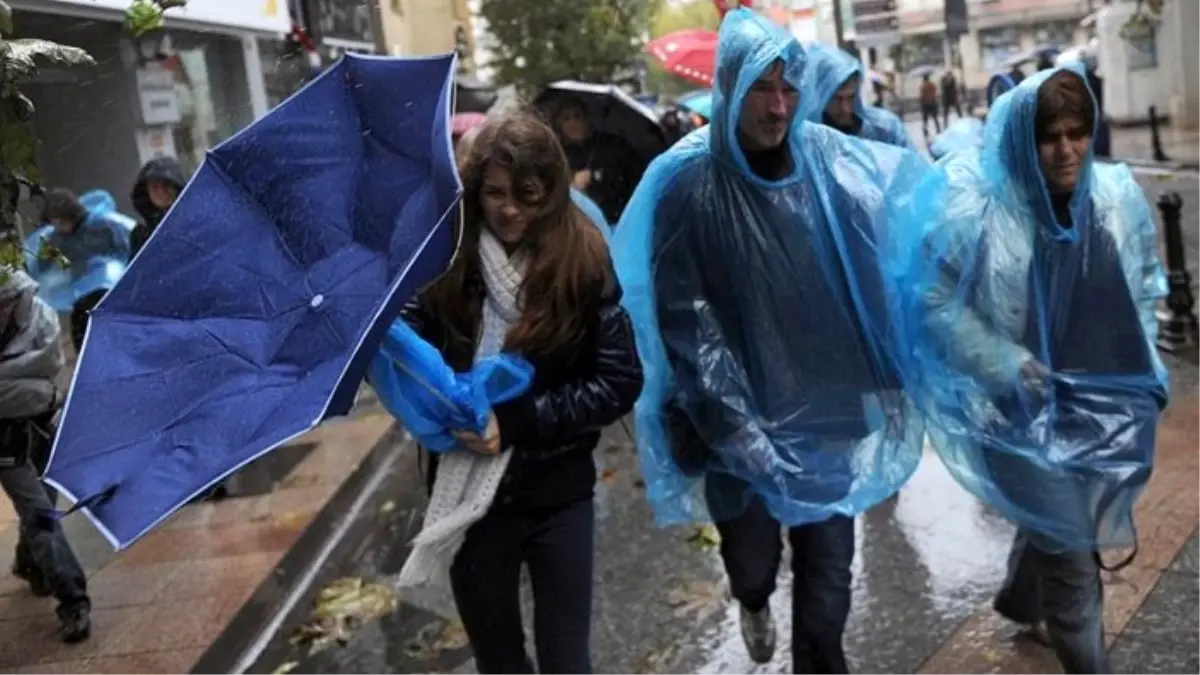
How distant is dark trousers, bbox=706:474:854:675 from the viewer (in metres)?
3.35

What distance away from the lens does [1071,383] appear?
3.07 meters

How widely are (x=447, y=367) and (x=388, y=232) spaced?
306 mm

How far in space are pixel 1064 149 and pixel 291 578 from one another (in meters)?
3.73

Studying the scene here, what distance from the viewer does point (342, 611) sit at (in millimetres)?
5016

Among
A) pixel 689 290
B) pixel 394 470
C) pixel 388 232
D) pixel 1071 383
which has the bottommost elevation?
pixel 394 470

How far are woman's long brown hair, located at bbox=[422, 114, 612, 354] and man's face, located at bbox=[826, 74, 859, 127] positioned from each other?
3406mm

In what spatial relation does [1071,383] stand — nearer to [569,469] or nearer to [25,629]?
[569,469]

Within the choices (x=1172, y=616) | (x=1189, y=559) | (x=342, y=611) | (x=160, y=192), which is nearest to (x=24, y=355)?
(x=342, y=611)

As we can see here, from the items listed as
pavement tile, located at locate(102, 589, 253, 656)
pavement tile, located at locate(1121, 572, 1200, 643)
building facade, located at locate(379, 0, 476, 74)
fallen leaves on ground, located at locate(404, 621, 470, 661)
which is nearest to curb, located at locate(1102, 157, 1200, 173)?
building facade, located at locate(379, 0, 476, 74)

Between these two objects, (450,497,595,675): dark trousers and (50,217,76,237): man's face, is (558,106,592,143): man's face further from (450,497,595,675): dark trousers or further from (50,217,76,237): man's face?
(450,497,595,675): dark trousers

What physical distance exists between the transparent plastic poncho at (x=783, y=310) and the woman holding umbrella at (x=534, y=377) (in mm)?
553

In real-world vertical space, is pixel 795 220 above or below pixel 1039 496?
above

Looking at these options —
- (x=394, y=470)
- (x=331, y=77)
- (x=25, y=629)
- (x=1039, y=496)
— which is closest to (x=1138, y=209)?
(x=1039, y=496)

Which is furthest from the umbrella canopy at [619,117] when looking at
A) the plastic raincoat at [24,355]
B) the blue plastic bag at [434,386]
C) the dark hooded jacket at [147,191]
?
the blue plastic bag at [434,386]
